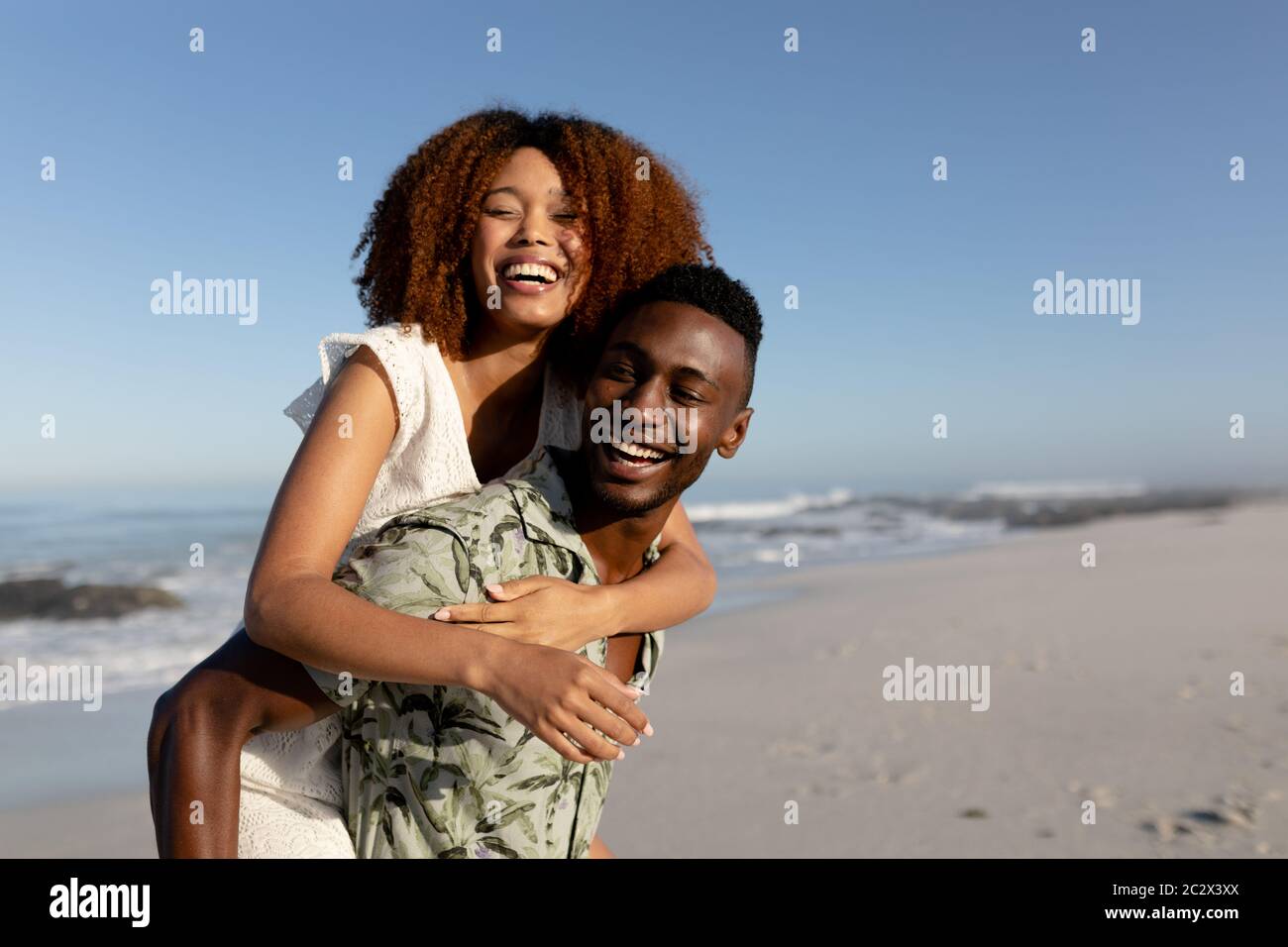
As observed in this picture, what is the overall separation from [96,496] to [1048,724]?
29.9m

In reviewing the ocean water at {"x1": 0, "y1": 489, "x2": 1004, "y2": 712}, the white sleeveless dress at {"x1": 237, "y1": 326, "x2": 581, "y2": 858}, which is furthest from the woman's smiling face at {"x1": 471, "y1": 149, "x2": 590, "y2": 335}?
the ocean water at {"x1": 0, "y1": 489, "x2": 1004, "y2": 712}

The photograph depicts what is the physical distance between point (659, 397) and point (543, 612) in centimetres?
60

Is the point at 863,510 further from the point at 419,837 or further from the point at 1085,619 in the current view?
the point at 419,837

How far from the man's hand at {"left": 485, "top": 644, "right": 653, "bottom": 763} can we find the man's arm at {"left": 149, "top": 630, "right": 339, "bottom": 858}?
0.46 meters

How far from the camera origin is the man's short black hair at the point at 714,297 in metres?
2.62

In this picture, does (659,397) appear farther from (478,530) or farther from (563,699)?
(563,699)

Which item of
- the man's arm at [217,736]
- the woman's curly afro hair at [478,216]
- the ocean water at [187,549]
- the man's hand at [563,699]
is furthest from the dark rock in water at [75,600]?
the man's hand at [563,699]

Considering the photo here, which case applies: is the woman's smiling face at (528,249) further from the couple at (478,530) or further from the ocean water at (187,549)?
the ocean water at (187,549)

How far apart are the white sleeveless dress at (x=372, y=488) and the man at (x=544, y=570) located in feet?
0.20

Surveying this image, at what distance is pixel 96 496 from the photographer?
30359mm

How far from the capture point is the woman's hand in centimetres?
218

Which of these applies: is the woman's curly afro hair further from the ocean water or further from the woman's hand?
the ocean water

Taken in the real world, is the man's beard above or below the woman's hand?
above
